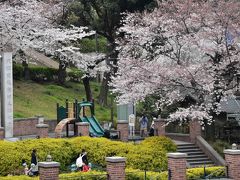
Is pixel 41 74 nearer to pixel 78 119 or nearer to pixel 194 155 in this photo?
A: pixel 78 119

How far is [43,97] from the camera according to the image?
53.2 m

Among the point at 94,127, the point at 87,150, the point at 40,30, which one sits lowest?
the point at 87,150

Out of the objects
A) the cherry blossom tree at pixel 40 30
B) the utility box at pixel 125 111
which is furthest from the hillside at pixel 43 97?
the utility box at pixel 125 111

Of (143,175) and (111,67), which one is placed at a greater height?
(111,67)

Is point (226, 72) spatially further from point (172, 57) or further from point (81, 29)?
point (81, 29)

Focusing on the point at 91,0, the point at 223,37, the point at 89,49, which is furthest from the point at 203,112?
the point at 89,49

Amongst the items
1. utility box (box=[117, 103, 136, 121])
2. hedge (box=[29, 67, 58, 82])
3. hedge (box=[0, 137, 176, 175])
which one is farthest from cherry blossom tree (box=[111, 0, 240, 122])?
hedge (box=[29, 67, 58, 82])

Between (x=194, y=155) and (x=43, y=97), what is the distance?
2066 cm

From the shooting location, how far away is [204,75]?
34.5m

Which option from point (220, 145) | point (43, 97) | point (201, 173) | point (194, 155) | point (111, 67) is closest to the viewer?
point (201, 173)

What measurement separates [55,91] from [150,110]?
13217 millimetres

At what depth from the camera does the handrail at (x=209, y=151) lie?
1347 inches

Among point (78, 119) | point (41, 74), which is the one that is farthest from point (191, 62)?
point (41, 74)

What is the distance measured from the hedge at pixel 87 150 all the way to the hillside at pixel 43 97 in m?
15.9
